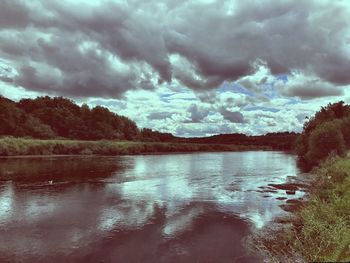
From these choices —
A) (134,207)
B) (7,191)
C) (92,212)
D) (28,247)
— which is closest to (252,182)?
(134,207)

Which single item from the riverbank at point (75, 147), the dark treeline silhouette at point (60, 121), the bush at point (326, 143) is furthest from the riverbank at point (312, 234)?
the dark treeline silhouette at point (60, 121)

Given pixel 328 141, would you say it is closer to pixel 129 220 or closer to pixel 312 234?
pixel 129 220

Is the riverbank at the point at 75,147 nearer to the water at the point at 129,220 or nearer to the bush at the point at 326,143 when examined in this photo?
the water at the point at 129,220

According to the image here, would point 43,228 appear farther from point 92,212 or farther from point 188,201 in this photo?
point 188,201

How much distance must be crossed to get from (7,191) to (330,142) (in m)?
52.5

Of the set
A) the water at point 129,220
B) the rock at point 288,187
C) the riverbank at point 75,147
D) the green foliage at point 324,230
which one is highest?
the riverbank at point 75,147

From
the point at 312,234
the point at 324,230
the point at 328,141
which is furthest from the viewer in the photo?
the point at 328,141

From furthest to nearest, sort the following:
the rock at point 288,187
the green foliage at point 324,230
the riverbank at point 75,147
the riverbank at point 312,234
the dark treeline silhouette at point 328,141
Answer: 1. the riverbank at point 75,147
2. the dark treeline silhouette at point 328,141
3. the rock at point 288,187
4. the riverbank at point 312,234
5. the green foliage at point 324,230

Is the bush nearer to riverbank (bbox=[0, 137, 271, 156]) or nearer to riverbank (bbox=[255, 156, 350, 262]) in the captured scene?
riverbank (bbox=[255, 156, 350, 262])

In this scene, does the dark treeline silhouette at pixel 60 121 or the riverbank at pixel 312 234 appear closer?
the riverbank at pixel 312 234

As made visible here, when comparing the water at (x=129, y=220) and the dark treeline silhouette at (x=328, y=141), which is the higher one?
the dark treeline silhouette at (x=328, y=141)

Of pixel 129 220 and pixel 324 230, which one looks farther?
pixel 129 220

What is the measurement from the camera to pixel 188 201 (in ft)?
93.0

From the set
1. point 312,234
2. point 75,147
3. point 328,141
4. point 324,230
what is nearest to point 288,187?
point 312,234
